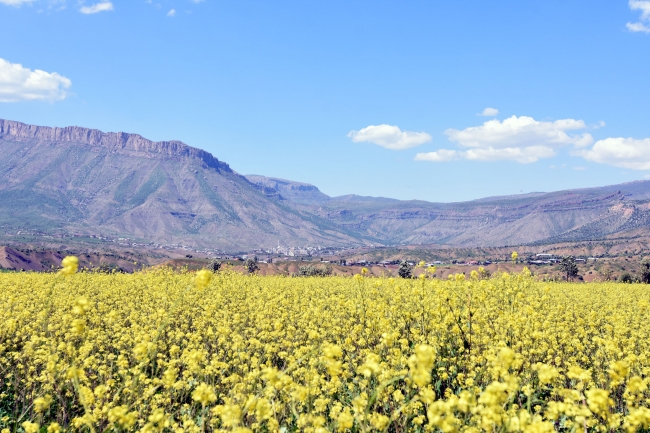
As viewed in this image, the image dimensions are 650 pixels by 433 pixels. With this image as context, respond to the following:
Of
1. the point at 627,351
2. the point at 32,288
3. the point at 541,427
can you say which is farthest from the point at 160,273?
the point at 541,427

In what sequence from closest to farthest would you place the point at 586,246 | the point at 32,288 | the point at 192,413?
the point at 192,413 < the point at 32,288 < the point at 586,246

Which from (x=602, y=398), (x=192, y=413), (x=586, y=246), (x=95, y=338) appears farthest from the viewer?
(x=586, y=246)

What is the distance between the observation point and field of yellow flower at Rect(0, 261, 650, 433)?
414 centimetres

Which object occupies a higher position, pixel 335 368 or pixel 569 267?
pixel 335 368

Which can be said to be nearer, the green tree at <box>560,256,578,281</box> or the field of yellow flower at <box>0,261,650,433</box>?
the field of yellow flower at <box>0,261,650,433</box>

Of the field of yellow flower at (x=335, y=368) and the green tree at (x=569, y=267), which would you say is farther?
the green tree at (x=569, y=267)

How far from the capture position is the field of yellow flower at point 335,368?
13.6 ft

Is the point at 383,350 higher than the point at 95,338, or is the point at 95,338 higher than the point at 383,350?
the point at 383,350

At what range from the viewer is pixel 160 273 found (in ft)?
86.4

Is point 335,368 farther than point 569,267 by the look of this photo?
No

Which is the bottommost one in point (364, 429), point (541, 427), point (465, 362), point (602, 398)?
point (465, 362)

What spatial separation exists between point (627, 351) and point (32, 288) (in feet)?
77.3

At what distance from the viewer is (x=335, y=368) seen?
376 centimetres

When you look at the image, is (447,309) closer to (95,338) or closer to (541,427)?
(541,427)
